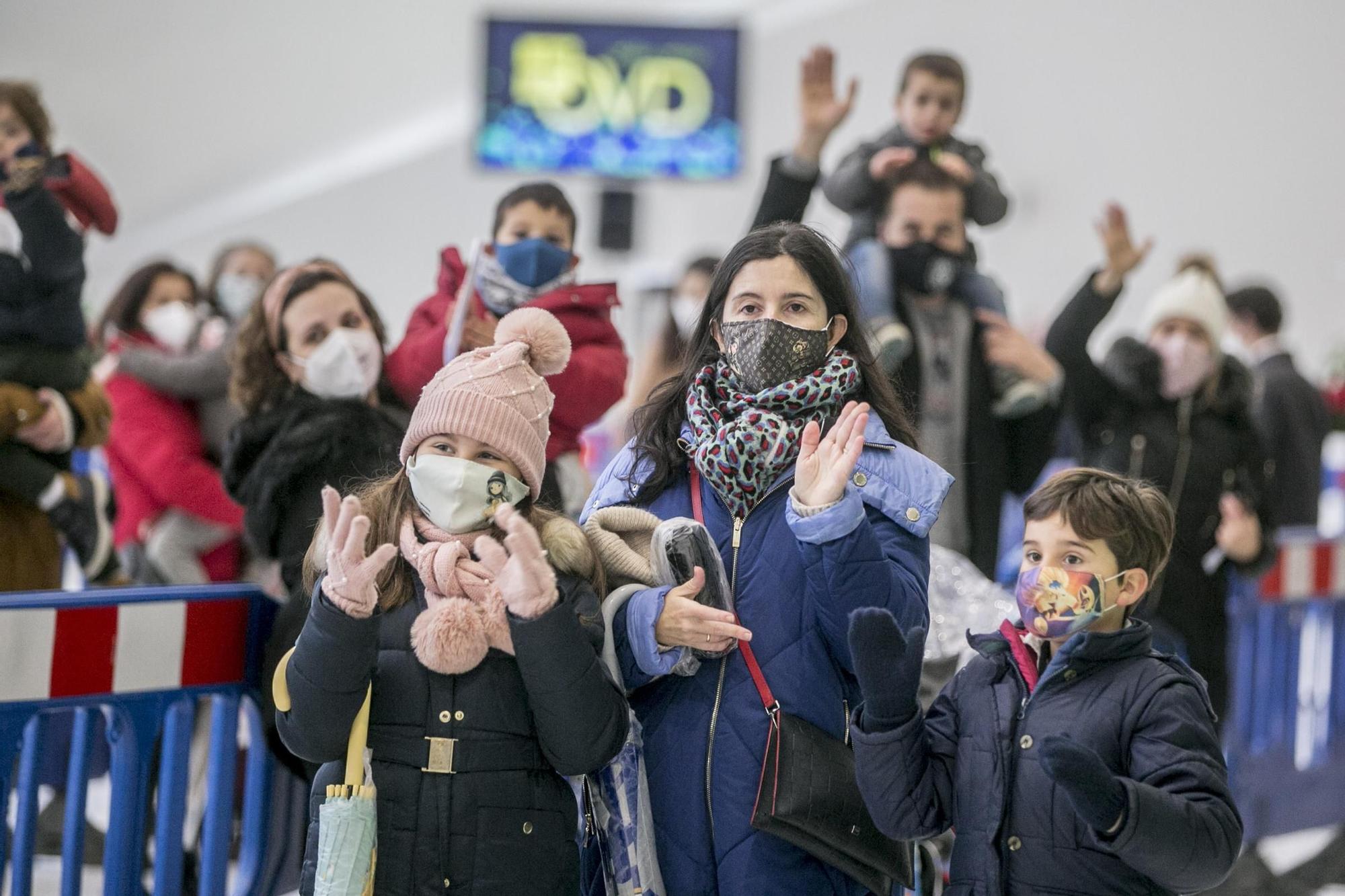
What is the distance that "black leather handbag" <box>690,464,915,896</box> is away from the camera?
229cm

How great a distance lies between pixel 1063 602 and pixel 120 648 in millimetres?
1724

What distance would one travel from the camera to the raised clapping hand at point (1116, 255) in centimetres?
431

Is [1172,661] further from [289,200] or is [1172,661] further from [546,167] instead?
[289,200]

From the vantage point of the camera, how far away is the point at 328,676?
2168mm

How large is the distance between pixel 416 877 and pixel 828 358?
3.42 feet

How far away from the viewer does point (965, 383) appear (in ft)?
13.2

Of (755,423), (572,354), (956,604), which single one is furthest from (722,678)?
(956,604)

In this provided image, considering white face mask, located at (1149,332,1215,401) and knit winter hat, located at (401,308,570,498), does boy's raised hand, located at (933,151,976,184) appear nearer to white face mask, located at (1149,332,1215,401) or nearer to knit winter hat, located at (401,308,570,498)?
white face mask, located at (1149,332,1215,401)

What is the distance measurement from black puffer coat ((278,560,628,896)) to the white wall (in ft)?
25.9

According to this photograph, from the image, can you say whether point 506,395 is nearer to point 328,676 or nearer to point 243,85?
point 328,676

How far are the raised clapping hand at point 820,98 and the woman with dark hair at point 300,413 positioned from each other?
119cm

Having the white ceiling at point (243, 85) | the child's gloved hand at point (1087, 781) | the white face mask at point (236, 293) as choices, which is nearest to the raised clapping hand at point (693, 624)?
the child's gloved hand at point (1087, 781)

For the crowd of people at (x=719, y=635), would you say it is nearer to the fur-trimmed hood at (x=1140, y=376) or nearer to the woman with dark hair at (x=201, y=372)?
the woman with dark hair at (x=201, y=372)

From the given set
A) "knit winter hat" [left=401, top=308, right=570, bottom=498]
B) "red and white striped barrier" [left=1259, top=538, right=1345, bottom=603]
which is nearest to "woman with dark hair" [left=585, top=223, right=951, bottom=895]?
"knit winter hat" [left=401, top=308, right=570, bottom=498]
